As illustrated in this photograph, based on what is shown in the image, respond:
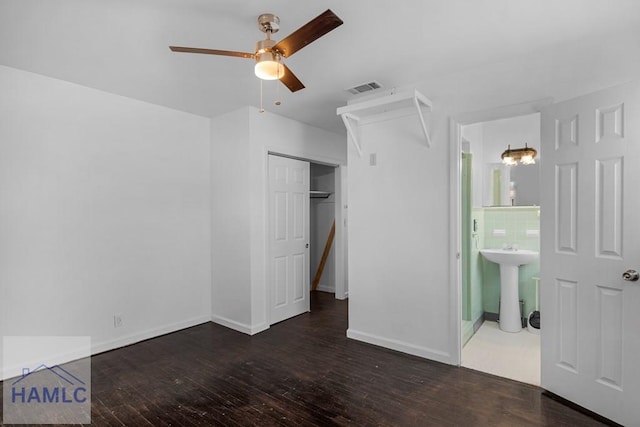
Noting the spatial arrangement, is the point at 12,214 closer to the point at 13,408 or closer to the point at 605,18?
the point at 13,408

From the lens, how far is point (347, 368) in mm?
2891

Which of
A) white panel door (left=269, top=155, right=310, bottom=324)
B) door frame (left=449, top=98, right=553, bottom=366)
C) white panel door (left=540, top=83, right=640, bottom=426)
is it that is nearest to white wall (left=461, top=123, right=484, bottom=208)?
door frame (left=449, top=98, right=553, bottom=366)

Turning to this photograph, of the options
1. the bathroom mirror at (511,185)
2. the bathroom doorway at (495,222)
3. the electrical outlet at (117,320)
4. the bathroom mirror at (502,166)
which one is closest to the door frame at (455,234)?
the bathroom doorway at (495,222)

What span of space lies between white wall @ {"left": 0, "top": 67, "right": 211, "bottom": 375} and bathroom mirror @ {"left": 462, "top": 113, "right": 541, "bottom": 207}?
340cm

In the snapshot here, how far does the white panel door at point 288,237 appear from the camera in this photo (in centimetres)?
417

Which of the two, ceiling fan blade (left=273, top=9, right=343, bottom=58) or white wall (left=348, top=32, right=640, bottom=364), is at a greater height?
ceiling fan blade (left=273, top=9, right=343, bottom=58)

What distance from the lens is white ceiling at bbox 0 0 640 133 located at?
2.02 metres

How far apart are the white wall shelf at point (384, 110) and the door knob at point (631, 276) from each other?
5.49 feet

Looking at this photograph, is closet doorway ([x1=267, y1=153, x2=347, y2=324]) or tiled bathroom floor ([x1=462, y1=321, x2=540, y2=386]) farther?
closet doorway ([x1=267, y1=153, x2=347, y2=324])

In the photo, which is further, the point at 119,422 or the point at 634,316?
the point at 119,422

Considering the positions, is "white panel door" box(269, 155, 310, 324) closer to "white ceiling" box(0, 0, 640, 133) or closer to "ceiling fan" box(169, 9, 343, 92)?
"white ceiling" box(0, 0, 640, 133)

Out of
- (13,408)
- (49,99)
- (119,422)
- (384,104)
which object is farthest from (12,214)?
(384,104)

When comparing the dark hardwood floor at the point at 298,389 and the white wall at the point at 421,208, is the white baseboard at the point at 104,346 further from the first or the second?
the white wall at the point at 421,208

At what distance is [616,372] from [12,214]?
179 inches
